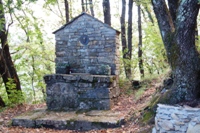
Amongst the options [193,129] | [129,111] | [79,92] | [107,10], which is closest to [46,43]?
[107,10]

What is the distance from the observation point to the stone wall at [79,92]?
6523 millimetres

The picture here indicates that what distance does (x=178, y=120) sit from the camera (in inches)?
135

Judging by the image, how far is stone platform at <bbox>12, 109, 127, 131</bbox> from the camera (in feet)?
17.5

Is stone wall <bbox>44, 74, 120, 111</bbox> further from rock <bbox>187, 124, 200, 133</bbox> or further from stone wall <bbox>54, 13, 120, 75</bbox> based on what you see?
rock <bbox>187, 124, 200, 133</bbox>

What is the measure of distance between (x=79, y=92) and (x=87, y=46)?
152cm

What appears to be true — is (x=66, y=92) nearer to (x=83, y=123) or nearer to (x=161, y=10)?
(x=83, y=123)

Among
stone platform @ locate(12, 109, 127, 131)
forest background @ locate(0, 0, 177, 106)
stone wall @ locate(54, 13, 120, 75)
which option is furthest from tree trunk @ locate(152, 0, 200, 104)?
forest background @ locate(0, 0, 177, 106)

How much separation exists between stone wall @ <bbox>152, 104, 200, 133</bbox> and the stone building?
2913 mm

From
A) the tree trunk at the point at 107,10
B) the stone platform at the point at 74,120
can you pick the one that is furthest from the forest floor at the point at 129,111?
the tree trunk at the point at 107,10

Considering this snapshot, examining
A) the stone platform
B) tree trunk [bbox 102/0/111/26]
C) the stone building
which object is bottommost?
the stone platform

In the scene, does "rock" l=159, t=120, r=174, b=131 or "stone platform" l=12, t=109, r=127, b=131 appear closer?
"rock" l=159, t=120, r=174, b=131

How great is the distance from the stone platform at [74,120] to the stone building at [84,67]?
478 mm

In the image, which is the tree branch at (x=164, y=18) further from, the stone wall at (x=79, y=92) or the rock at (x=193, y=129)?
the stone wall at (x=79, y=92)

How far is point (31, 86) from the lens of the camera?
1412 cm
